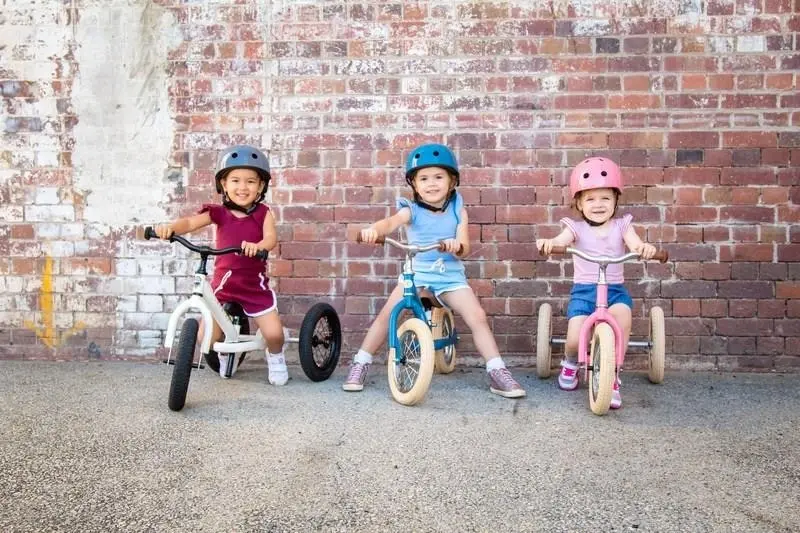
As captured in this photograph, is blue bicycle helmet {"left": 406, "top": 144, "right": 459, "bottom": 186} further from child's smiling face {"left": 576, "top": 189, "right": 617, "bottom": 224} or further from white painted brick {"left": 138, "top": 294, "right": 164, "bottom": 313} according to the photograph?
white painted brick {"left": 138, "top": 294, "right": 164, "bottom": 313}

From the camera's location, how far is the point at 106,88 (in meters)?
4.44

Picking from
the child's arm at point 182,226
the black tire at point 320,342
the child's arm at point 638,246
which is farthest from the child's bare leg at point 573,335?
the child's arm at point 182,226

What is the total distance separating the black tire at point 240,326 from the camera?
154 inches

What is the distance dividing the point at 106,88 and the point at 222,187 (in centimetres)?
125

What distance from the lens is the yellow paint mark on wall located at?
450 cm

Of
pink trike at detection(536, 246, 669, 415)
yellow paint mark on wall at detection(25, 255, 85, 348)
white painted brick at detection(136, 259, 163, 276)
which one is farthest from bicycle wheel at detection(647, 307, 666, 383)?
yellow paint mark on wall at detection(25, 255, 85, 348)

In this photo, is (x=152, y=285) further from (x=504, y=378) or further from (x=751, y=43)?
(x=751, y=43)

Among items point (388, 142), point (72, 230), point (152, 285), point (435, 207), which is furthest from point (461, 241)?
point (72, 230)

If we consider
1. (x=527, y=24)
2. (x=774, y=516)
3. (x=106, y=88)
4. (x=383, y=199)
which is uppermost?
(x=527, y=24)

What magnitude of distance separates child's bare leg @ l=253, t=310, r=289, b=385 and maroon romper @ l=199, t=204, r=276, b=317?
0.16ft

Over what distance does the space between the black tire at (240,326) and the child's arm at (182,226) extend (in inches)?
19.8

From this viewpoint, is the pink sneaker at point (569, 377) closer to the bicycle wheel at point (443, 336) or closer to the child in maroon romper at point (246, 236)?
the bicycle wheel at point (443, 336)

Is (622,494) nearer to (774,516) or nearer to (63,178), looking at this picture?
(774,516)

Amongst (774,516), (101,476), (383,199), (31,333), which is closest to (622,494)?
(774,516)
